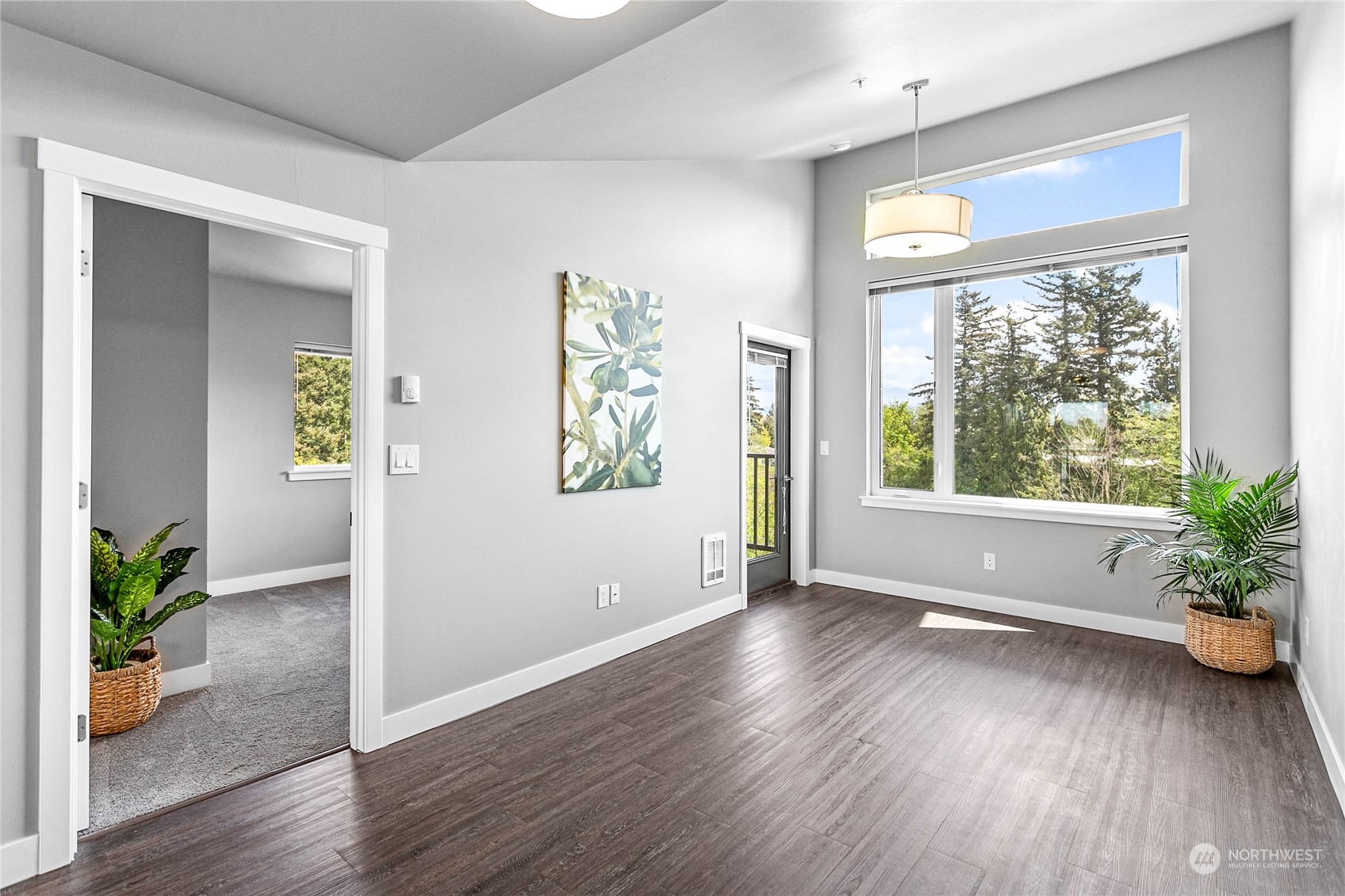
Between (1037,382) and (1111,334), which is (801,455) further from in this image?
(1111,334)

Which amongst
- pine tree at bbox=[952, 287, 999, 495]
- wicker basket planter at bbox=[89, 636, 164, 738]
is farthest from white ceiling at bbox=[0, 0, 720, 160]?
pine tree at bbox=[952, 287, 999, 495]

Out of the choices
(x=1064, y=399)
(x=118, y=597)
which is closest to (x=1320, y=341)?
(x=1064, y=399)

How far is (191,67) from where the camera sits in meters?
1.99

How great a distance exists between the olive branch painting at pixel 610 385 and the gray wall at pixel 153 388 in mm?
1792

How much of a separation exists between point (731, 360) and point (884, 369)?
1373 mm

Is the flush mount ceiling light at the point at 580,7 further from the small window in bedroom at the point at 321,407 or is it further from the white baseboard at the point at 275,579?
the white baseboard at the point at 275,579

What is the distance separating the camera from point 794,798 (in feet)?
7.38

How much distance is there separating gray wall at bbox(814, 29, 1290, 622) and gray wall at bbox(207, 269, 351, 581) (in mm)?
4211

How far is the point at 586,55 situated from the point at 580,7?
0.42 meters

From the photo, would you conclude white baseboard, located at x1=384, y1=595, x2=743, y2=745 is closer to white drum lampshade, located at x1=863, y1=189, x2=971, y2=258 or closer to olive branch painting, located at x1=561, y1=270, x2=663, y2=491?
olive branch painting, located at x1=561, y1=270, x2=663, y2=491

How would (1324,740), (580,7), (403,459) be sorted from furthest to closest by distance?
1. (403,459)
2. (1324,740)
3. (580,7)

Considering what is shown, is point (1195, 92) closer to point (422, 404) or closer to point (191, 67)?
point (422, 404)

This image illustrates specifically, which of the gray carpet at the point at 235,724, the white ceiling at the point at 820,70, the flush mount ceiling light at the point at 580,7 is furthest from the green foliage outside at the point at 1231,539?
the gray carpet at the point at 235,724

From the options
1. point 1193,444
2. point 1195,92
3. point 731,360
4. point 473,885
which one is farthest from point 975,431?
point 473,885
